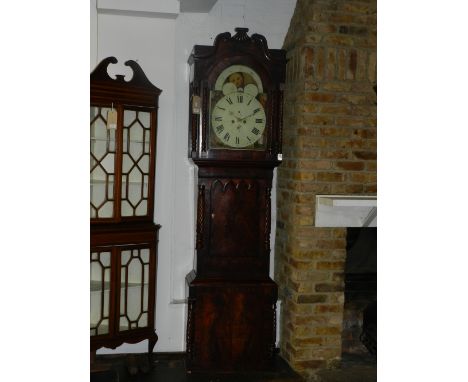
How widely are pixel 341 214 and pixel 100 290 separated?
142 cm

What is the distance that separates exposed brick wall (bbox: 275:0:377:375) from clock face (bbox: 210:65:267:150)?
0.25 m

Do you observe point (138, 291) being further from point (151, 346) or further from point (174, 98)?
point (174, 98)

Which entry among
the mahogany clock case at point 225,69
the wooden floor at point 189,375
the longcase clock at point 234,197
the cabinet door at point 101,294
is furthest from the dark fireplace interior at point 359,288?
the cabinet door at point 101,294

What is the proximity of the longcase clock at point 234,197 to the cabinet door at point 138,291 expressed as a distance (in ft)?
0.84

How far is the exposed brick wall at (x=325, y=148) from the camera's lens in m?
2.88

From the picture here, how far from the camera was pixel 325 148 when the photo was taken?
2922 millimetres

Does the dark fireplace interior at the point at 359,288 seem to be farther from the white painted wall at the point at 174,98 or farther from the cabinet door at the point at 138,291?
the cabinet door at the point at 138,291

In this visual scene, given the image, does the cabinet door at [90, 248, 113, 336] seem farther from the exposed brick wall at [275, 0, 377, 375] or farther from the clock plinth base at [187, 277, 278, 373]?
the exposed brick wall at [275, 0, 377, 375]

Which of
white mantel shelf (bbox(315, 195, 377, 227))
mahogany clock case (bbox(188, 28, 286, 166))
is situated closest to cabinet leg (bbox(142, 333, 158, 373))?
mahogany clock case (bbox(188, 28, 286, 166))

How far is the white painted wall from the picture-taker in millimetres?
3164

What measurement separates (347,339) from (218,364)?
859mm

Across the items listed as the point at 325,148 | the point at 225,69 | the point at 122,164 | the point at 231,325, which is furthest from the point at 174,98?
the point at 231,325

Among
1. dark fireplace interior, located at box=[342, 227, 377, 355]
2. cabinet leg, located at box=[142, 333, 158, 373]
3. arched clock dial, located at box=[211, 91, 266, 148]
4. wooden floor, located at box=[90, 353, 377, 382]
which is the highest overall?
arched clock dial, located at box=[211, 91, 266, 148]
